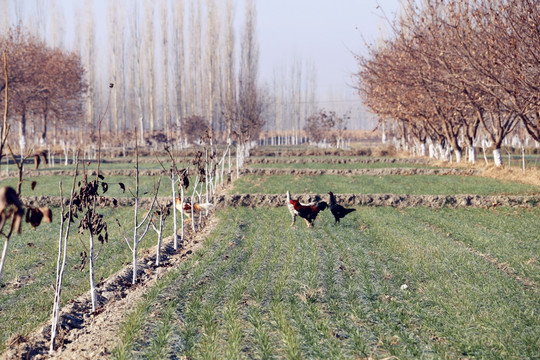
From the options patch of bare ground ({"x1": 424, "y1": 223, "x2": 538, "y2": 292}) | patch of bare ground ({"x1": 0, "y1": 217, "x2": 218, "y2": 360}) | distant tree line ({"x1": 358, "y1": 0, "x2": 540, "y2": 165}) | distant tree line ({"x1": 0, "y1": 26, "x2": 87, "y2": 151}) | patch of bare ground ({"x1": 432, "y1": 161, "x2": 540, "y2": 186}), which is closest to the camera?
patch of bare ground ({"x1": 0, "y1": 217, "x2": 218, "y2": 360})

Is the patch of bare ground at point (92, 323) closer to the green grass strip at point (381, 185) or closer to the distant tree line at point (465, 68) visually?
the green grass strip at point (381, 185)

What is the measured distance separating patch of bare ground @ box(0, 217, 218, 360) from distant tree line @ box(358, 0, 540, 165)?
1361 centimetres

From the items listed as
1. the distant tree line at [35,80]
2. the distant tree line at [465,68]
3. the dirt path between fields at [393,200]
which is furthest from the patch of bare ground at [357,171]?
the distant tree line at [35,80]

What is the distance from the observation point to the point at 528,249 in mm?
10492

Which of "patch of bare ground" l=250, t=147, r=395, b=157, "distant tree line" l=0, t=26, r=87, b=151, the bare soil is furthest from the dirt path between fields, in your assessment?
"patch of bare ground" l=250, t=147, r=395, b=157

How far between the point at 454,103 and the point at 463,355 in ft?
78.2

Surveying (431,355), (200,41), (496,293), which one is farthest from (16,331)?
(200,41)

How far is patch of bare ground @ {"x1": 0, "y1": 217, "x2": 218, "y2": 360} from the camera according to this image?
544 centimetres

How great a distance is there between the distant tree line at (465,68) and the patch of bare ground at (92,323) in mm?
13606

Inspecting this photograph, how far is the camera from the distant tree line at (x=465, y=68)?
1670 cm

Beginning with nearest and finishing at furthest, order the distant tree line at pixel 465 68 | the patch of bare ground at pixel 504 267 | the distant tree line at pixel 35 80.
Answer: the patch of bare ground at pixel 504 267 < the distant tree line at pixel 465 68 < the distant tree line at pixel 35 80

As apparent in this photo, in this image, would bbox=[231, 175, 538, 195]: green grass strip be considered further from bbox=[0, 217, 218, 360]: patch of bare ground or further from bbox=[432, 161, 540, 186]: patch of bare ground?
bbox=[0, 217, 218, 360]: patch of bare ground

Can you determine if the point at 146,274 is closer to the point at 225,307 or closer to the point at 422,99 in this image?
the point at 225,307

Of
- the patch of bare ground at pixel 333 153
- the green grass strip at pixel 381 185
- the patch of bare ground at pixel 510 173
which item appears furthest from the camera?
the patch of bare ground at pixel 333 153
